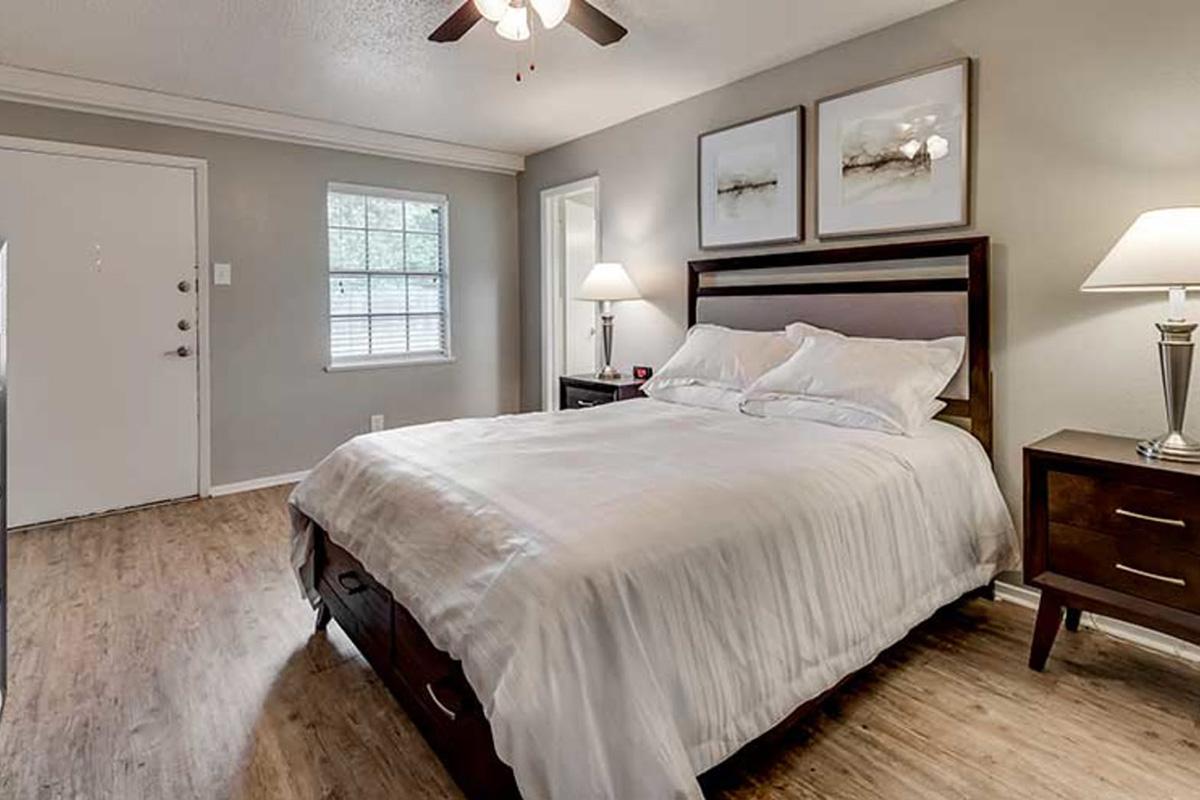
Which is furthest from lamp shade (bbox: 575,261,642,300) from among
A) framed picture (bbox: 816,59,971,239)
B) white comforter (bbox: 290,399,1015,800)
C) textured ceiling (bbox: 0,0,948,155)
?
white comforter (bbox: 290,399,1015,800)

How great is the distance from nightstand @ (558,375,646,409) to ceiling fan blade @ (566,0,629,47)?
1900 mm

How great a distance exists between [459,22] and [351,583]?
1.86 meters

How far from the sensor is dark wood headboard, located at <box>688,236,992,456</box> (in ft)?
8.63

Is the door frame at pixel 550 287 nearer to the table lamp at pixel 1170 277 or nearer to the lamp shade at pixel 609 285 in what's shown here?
the lamp shade at pixel 609 285

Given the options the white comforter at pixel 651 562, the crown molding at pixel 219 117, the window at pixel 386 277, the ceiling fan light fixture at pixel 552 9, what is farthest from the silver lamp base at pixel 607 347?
the ceiling fan light fixture at pixel 552 9

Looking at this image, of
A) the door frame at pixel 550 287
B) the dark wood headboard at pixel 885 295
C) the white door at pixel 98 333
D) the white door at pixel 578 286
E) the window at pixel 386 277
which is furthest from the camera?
the white door at pixel 578 286

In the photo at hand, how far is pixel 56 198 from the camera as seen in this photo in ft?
11.6

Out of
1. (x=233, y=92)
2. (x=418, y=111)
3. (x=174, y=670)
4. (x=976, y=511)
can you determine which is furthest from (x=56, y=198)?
(x=976, y=511)

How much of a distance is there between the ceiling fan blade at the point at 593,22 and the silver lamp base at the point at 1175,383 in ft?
6.30

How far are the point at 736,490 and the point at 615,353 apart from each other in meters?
2.85

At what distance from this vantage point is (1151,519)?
1.90 m

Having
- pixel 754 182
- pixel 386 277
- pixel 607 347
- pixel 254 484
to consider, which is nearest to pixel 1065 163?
pixel 754 182

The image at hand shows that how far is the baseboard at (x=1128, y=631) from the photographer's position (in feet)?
7.30

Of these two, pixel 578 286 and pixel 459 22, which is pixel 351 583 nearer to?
pixel 459 22
